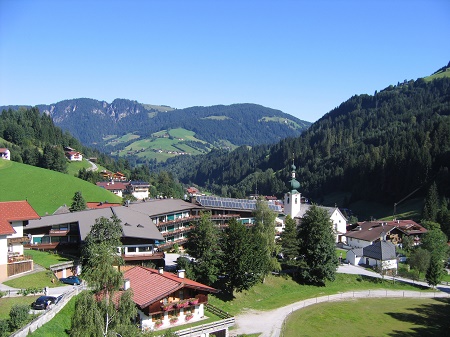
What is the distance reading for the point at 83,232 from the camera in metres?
52.5

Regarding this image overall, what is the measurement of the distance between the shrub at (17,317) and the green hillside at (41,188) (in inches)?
2414

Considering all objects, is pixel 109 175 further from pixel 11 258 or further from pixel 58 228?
pixel 11 258

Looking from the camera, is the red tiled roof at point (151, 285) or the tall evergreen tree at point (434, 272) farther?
the tall evergreen tree at point (434, 272)

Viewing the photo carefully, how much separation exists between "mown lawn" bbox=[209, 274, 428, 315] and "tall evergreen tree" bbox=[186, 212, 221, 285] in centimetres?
284

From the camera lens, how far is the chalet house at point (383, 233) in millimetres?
90606

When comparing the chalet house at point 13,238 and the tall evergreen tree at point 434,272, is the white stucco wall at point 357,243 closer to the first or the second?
the tall evergreen tree at point 434,272

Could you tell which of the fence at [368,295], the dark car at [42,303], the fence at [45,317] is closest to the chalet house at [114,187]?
the fence at [368,295]

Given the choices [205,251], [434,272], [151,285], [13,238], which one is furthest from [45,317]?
[434,272]

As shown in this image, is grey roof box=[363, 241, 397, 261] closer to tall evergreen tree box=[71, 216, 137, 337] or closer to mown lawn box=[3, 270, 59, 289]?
mown lawn box=[3, 270, 59, 289]

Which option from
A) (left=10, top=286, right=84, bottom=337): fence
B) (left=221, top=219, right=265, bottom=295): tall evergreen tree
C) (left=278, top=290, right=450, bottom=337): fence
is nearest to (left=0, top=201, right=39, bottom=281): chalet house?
(left=10, top=286, right=84, bottom=337): fence

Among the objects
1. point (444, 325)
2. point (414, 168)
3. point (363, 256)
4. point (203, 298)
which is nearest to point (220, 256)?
point (203, 298)

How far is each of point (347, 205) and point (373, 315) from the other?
10832 cm

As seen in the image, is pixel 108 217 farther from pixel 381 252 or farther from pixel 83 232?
pixel 381 252

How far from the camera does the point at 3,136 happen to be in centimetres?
16150
